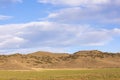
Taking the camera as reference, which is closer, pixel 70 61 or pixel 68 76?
pixel 68 76

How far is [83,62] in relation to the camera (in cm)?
13338

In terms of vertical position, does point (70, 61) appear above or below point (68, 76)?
above

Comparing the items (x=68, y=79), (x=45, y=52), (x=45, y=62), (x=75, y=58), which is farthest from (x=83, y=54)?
(x=68, y=79)

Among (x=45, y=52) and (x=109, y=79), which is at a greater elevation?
(x=45, y=52)

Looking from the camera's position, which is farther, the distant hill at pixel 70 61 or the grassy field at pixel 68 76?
the distant hill at pixel 70 61

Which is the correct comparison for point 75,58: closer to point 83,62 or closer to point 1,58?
point 83,62

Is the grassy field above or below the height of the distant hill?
below

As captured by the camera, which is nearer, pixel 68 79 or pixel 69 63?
pixel 68 79

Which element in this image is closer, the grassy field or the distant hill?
the grassy field

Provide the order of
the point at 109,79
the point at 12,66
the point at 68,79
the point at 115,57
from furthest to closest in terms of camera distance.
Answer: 1. the point at 115,57
2. the point at 12,66
3. the point at 68,79
4. the point at 109,79

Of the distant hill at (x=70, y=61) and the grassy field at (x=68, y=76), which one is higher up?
the distant hill at (x=70, y=61)

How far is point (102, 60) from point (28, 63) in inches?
1172

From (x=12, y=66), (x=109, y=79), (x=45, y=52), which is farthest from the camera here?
(x=45, y=52)

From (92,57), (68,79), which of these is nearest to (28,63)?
(92,57)
